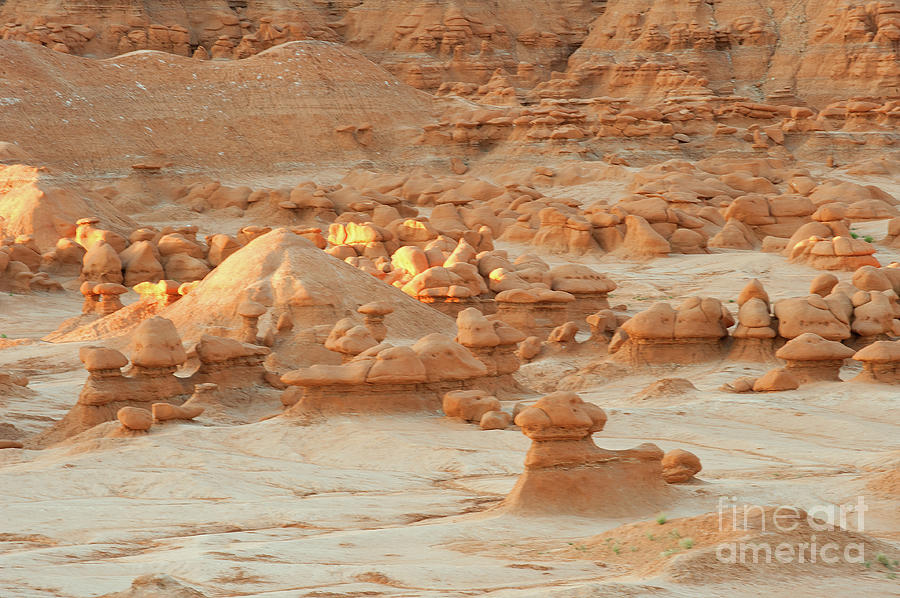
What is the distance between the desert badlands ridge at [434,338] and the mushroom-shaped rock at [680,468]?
0.06 feet

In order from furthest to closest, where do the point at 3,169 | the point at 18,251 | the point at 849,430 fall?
1. the point at 3,169
2. the point at 18,251
3. the point at 849,430

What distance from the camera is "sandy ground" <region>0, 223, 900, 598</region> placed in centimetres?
607

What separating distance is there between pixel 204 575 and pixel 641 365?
9.37m

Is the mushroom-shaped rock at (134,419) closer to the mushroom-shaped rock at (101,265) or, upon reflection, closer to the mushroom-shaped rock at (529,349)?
the mushroom-shaped rock at (529,349)

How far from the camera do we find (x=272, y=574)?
242 inches

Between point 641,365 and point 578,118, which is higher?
point 578,118

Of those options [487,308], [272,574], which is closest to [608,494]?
[272,574]

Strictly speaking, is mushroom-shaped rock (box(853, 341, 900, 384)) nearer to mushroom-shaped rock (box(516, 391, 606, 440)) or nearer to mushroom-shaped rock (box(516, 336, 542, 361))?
mushroom-shaped rock (box(516, 336, 542, 361))

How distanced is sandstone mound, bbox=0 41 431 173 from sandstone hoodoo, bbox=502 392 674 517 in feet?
84.6

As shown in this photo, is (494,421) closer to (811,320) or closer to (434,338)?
(434,338)

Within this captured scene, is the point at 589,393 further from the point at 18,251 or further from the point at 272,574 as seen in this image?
the point at 18,251

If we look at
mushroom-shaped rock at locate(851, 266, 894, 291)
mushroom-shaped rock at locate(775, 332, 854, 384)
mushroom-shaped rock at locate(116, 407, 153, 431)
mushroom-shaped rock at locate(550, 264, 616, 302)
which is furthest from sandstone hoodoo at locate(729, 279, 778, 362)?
mushroom-shaped rock at locate(116, 407, 153, 431)

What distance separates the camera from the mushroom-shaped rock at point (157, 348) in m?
12.5

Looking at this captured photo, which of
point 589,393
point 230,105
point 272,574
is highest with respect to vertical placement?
point 230,105
